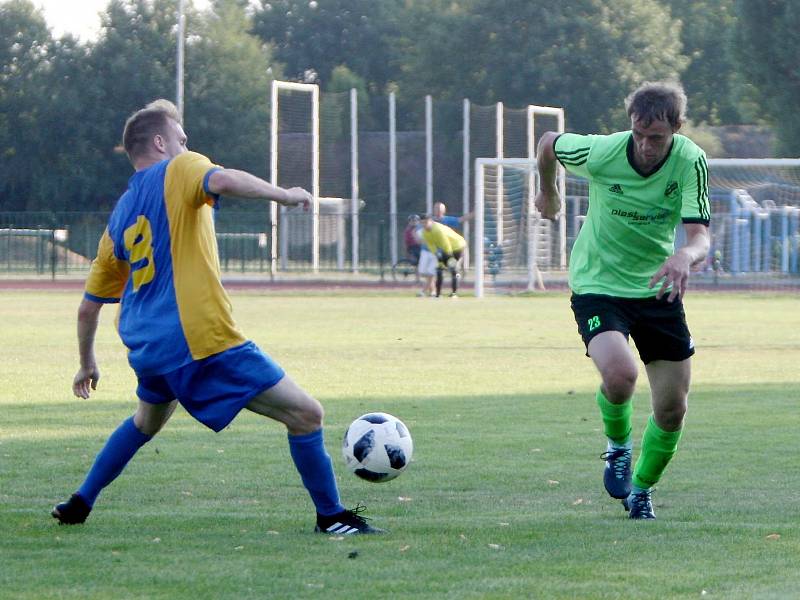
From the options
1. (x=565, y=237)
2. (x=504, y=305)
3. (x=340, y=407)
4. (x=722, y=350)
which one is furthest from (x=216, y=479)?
(x=565, y=237)

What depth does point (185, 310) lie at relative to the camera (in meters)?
5.55

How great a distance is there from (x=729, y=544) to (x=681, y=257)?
1.10 m

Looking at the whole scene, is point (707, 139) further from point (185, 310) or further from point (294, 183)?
point (185, 310)

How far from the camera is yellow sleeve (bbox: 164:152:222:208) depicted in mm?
5398

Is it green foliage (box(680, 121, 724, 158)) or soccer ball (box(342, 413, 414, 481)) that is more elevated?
green foliage (box(680, 121, 724, 158))

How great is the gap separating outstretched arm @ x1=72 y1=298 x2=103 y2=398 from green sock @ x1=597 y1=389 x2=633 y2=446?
86.5 inches

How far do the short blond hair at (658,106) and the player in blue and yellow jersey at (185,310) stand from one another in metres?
1.75

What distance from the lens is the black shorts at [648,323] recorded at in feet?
20.8

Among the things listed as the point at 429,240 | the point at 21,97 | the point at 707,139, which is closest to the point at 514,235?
the point at 429,240

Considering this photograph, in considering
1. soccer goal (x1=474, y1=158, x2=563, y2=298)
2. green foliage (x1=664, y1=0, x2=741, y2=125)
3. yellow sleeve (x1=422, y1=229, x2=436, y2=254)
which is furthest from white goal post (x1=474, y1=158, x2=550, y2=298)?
green foliage (x1=664, y1=0, x2=741, y2=125)

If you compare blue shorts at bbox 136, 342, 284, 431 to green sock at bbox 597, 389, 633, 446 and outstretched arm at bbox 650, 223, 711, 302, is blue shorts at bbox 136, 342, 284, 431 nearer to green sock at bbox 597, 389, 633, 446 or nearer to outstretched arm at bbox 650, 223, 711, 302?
outstretched arm at bbox 650, 223, 711, 302

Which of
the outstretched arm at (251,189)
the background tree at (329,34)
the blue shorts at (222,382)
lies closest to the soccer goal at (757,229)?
the blue shorts at (222,382)

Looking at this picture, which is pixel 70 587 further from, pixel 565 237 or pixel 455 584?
pixel 565 237

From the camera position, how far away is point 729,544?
5.59 metres
